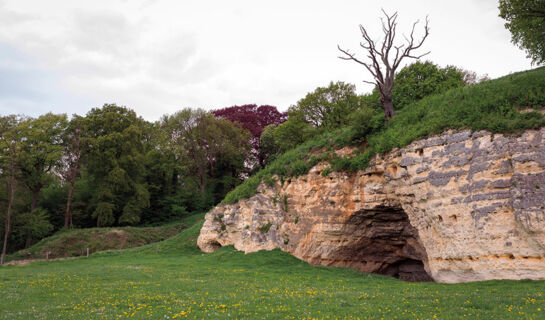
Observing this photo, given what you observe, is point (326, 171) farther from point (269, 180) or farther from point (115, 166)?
point (115, 166)

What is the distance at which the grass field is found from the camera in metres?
10.3

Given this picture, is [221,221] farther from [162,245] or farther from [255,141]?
[255,141]

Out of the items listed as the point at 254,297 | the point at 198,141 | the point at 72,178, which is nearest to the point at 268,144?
the point at 198,141

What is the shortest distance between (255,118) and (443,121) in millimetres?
51610

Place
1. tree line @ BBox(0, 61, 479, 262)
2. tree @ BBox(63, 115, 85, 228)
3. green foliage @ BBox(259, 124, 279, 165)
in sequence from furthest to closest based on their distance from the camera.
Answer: green foliage @ BBox(259, 124, 279, 165) → tree @ BBox(63, 115, 85, 228) → tree line @ BBox(0, 61, 479, 262)

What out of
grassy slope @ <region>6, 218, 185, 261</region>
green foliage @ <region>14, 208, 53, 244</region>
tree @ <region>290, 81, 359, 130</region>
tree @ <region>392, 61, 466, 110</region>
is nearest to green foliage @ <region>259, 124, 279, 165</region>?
tree @ <region>290, 81, 359, 130</region>

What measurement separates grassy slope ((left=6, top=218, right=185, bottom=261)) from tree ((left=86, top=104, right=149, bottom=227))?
5614mm

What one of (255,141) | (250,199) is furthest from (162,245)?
(255,141)

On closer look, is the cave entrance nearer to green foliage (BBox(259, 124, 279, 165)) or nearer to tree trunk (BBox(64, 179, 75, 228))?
green foliage (BBox(259, 124, 279, 165))

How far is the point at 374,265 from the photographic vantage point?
23875mm

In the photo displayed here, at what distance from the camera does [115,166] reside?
4684cm

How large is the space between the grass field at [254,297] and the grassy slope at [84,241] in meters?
19.0

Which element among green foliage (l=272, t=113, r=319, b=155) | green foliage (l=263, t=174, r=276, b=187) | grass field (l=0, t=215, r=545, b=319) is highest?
green foliage (l=272, t=113, r=319, b=155)

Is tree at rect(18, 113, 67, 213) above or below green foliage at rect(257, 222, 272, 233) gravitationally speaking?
above
